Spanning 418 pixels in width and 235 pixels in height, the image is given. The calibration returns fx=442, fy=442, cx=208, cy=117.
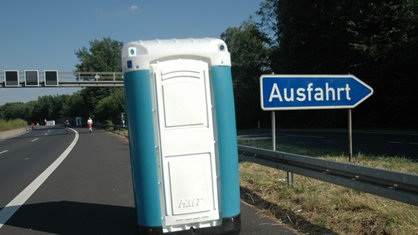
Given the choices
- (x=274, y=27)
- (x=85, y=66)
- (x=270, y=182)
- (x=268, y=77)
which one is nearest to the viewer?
(x=268, y=77)

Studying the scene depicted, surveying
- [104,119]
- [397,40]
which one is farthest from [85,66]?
[397,40]

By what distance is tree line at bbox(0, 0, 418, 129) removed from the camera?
26938mm

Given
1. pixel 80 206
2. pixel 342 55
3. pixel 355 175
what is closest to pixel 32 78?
pixel 342 55

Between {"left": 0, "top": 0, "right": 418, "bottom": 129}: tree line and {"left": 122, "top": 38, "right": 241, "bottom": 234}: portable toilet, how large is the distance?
23.2 metres

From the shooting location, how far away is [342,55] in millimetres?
32594

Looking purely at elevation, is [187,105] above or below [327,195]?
above

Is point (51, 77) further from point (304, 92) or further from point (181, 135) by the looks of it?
point (181, 135)

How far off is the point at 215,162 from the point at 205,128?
40 centimetres

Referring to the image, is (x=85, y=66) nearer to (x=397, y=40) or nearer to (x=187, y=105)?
(x=397, y=40)

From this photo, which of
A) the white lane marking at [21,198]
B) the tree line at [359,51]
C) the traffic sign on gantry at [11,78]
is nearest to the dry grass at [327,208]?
the white lane marking at [21,198]

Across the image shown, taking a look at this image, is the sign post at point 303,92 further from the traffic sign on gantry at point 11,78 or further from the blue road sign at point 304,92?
the traffic sign on gantry at point 11,78

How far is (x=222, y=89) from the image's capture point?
4906mm

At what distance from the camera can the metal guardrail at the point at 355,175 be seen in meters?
4.36

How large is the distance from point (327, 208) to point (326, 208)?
0.05ft
